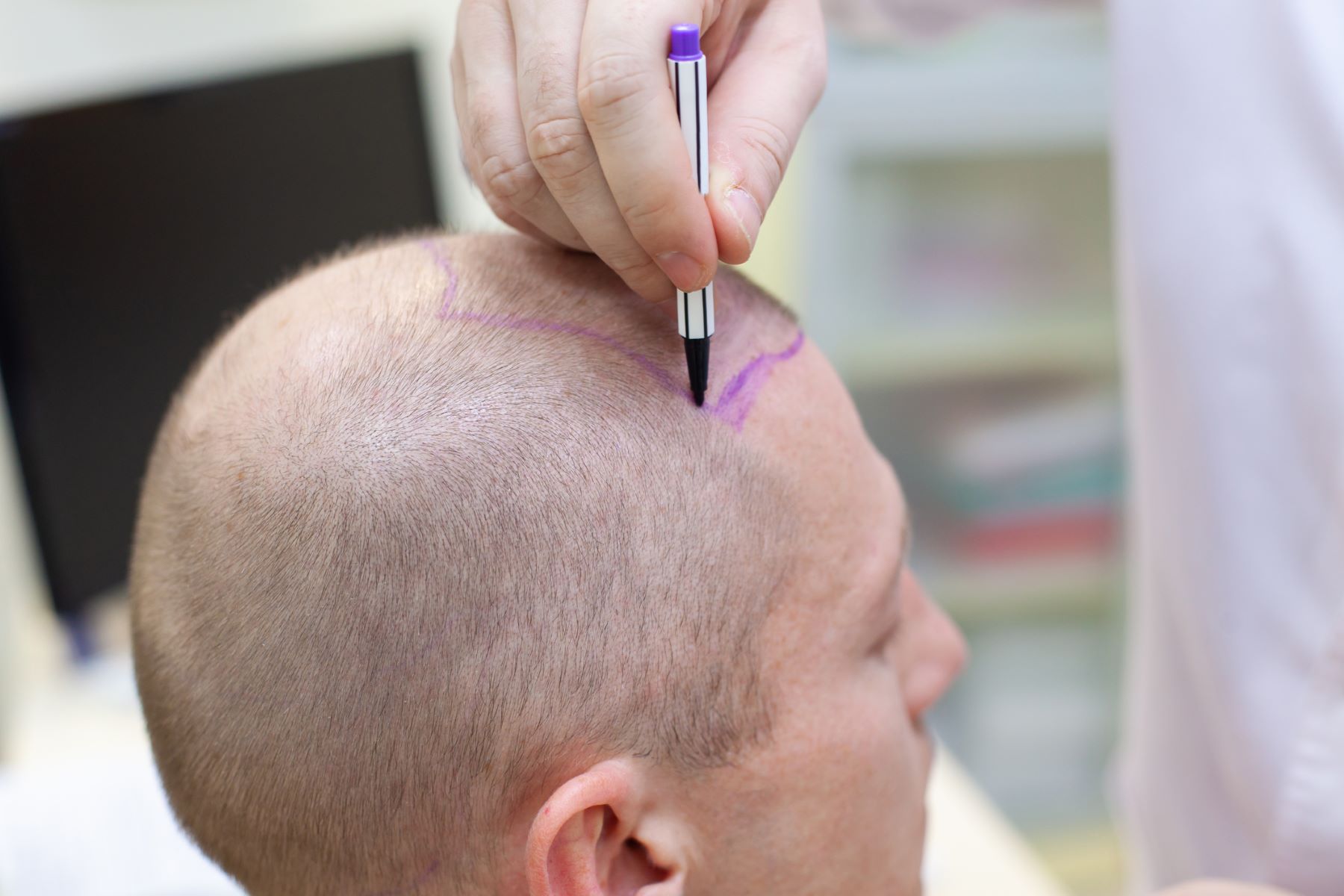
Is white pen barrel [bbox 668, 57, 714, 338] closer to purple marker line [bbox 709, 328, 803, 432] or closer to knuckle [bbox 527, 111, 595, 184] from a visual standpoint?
knuckle [bbox 527, 111, 595, 184]

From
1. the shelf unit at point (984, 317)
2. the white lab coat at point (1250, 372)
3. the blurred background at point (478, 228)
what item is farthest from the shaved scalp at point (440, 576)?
the shelf unit at point (984, 317)

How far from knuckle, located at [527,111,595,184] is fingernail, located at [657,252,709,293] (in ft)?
0.21

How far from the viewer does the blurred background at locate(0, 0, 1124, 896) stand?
1.42 m

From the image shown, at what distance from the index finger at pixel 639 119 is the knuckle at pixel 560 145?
0.01 meters

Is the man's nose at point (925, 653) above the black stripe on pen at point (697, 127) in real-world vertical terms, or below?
below

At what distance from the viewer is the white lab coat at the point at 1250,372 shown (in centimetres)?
90

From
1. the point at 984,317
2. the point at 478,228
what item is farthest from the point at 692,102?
the point at 984,317

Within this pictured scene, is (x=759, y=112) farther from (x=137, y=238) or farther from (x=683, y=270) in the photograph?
(x=137, y=238)

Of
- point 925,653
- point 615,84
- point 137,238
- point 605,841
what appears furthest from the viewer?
point 137,238

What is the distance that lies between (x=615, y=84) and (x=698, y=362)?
181 millimetres

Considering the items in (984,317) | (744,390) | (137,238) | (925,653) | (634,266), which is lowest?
(984,317)

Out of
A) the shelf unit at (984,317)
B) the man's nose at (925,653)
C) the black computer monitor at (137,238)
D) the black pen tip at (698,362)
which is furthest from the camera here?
the shelf unit at (984,317)

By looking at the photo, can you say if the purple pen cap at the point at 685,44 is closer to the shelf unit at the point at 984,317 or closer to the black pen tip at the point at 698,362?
the black pen tip at the point at 698,362

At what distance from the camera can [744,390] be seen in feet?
2.44
